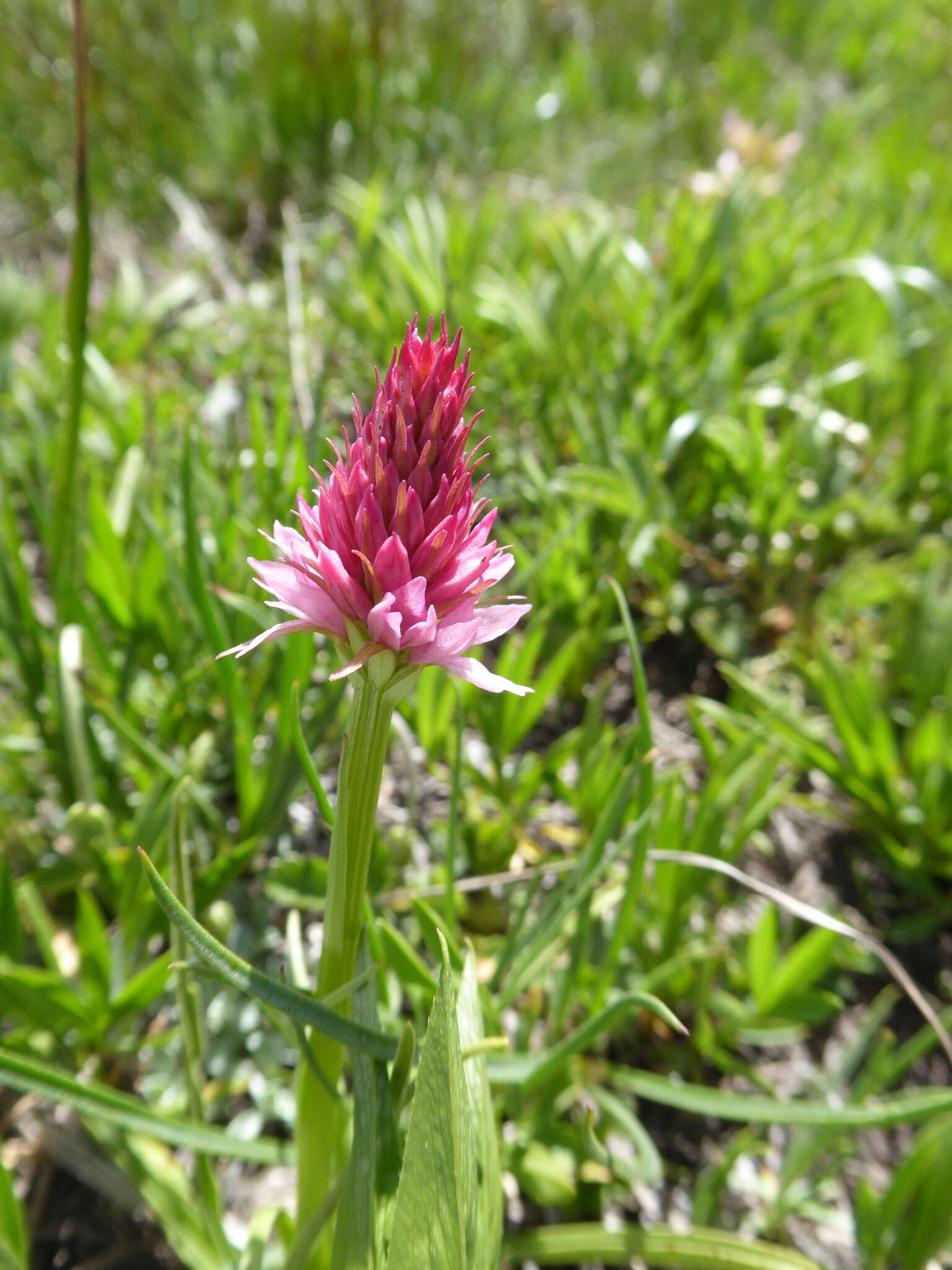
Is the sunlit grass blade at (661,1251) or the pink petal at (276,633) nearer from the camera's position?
the pink petal at (276,633)

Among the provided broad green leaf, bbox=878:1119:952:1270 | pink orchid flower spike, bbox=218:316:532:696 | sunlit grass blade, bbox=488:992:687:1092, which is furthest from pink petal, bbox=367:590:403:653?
broad green leaf, bbox=878:1119:952:1270

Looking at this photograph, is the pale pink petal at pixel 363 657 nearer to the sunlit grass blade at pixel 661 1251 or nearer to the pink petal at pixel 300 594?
the pink petal at pixel 300 594

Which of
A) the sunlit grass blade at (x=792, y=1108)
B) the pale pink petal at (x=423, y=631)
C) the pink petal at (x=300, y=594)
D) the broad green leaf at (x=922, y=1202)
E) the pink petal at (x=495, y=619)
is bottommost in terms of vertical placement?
the broad green leaf at (x=922, y=1202)

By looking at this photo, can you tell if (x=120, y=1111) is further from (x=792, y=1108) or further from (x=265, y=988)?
(x=792, y=1108)

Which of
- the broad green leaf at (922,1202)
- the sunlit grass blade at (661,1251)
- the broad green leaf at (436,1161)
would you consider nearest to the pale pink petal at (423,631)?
the broad green leaf at (436,1161)

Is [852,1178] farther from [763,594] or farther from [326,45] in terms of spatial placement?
[326,45]

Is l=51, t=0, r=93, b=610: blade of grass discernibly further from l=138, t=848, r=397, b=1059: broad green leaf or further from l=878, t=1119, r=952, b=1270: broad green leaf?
l=878, t=1119, r=952, b=1270: broad green leaf
